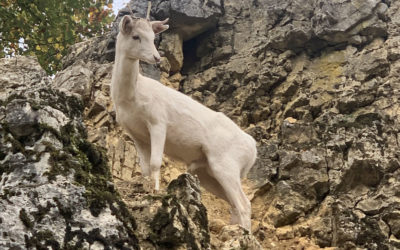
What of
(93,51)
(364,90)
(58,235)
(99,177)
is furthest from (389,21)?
(58,235)

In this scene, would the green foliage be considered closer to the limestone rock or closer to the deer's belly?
the limestone rock

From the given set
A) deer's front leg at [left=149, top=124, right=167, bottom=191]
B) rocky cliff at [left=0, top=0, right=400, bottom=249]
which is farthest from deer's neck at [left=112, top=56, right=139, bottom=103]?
rocky cliff at [left=0, top=0, right=400, bottom=249]

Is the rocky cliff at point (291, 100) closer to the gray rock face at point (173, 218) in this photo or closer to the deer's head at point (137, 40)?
the gray rock face at point (173, 218)

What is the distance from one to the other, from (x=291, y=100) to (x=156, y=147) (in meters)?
7.34

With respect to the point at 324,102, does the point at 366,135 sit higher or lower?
lower

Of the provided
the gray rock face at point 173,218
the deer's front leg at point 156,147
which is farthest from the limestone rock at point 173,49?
the gray rock face at point 173,218

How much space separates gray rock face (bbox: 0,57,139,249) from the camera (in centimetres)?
445

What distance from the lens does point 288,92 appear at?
1496 cm

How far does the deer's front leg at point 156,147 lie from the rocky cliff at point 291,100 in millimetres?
314

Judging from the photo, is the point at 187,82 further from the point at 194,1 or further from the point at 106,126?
the point at 106,126

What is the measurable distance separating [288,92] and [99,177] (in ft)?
33.3

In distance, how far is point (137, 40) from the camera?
838 centimetres

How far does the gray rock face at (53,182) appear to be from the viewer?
4.45 meters

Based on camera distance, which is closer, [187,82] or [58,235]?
[58,235]
